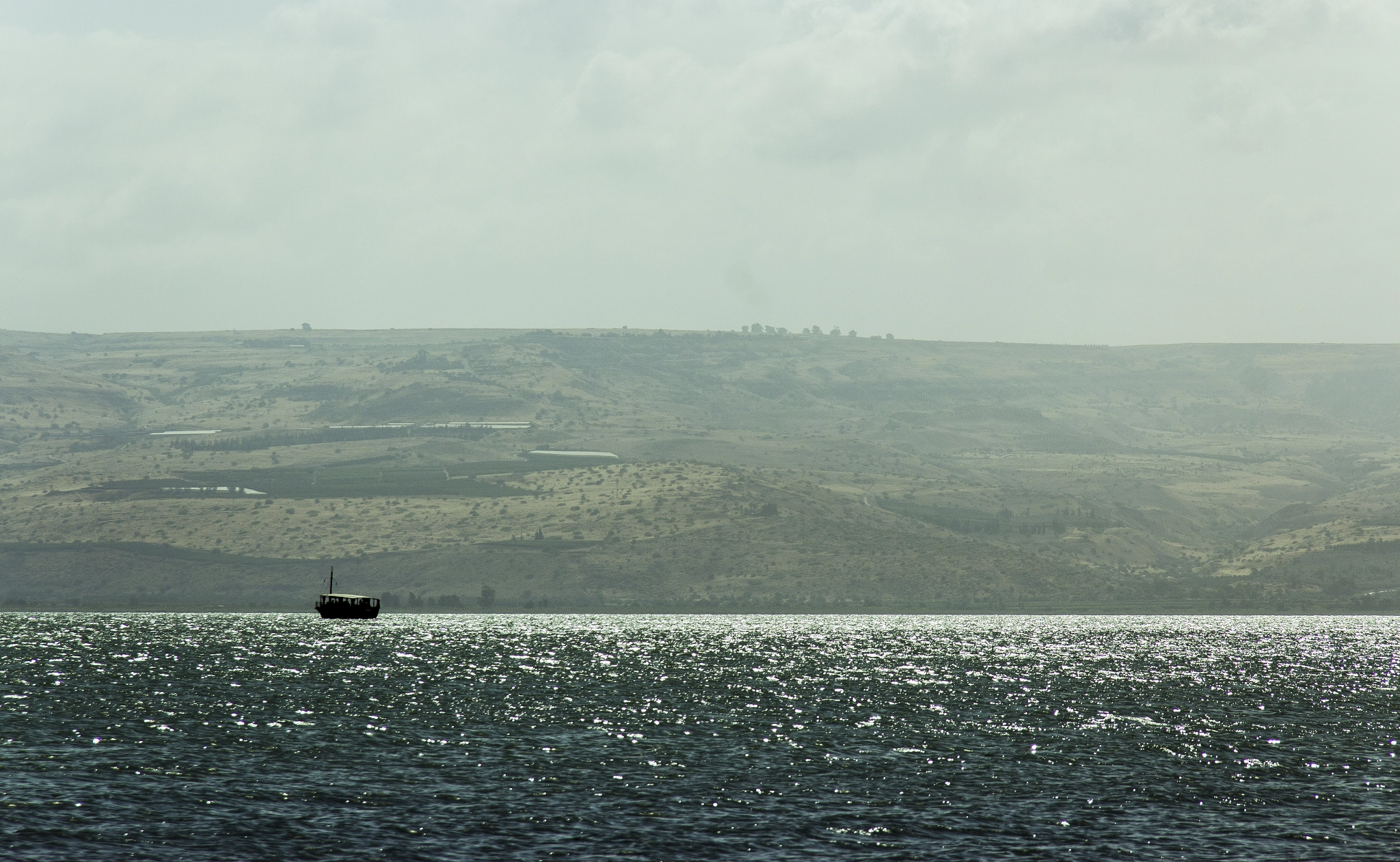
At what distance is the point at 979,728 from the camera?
288 feet

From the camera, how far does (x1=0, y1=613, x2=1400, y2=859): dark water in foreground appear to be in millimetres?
52188

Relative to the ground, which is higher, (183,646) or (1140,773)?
(1140,773)

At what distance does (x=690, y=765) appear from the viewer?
2800 inches

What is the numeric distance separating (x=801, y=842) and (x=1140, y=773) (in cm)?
2541

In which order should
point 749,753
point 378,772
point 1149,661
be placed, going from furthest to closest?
point 1149,661, point 749,753, point 378,772

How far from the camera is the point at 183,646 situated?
579 feet

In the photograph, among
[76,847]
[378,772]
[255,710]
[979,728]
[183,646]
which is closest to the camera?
[76,847]

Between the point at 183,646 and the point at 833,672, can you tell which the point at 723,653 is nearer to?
the point at 833,672

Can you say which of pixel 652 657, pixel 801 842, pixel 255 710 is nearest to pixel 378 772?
pixel 801 842

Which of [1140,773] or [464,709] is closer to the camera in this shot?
[1140,773]

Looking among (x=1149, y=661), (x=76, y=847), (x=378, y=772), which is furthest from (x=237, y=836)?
(x=1149, y=661)

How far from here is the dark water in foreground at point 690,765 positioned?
52188 millimetres

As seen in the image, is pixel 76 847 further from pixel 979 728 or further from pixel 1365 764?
pixel 1365 764

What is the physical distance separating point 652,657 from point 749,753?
88.5 metres
